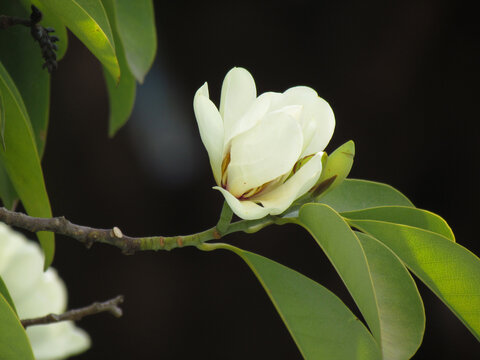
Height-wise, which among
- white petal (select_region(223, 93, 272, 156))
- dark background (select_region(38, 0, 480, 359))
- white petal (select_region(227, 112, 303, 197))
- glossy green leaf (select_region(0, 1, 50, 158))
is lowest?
dark background (select_region(38, 0, 480, 359))

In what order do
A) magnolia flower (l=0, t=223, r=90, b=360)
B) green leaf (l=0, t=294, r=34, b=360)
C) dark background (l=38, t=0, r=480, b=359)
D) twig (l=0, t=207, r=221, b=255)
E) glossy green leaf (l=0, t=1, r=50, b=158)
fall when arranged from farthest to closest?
dark background (l=38, t=0, r=480, b=359) < magnolia flower (l=0, t=223, r=90, b=360) < glossy green leaf (l=0, t=1, r=50, b=158) < twig (l=0, t=207, r=221, b=255) < green leaf (l=0, t=294, r=34, b=360)

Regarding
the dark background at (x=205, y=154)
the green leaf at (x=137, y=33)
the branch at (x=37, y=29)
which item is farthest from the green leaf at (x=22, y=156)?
the dark background at (x=205, y=154)

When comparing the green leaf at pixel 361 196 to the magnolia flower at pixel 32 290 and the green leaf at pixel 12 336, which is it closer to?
the green leaf at pixel 12 336

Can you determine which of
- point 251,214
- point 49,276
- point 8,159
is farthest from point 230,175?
point 49,276

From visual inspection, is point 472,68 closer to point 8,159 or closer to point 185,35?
point 185,35

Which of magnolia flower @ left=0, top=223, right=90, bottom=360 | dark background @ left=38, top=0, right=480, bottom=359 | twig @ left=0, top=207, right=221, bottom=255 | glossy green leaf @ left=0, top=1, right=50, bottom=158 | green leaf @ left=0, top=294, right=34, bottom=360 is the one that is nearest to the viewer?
green leaf @ left=0, top=294, right=34, bottom=360

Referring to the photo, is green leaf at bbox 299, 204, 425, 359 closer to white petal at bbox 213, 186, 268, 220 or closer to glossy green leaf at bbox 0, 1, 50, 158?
white petal at bbox 213, 186, 268, 220

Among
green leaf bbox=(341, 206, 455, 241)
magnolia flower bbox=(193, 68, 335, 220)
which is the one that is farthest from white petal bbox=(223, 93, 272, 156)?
green leaf bbox=(341, 206, 455, 241)
